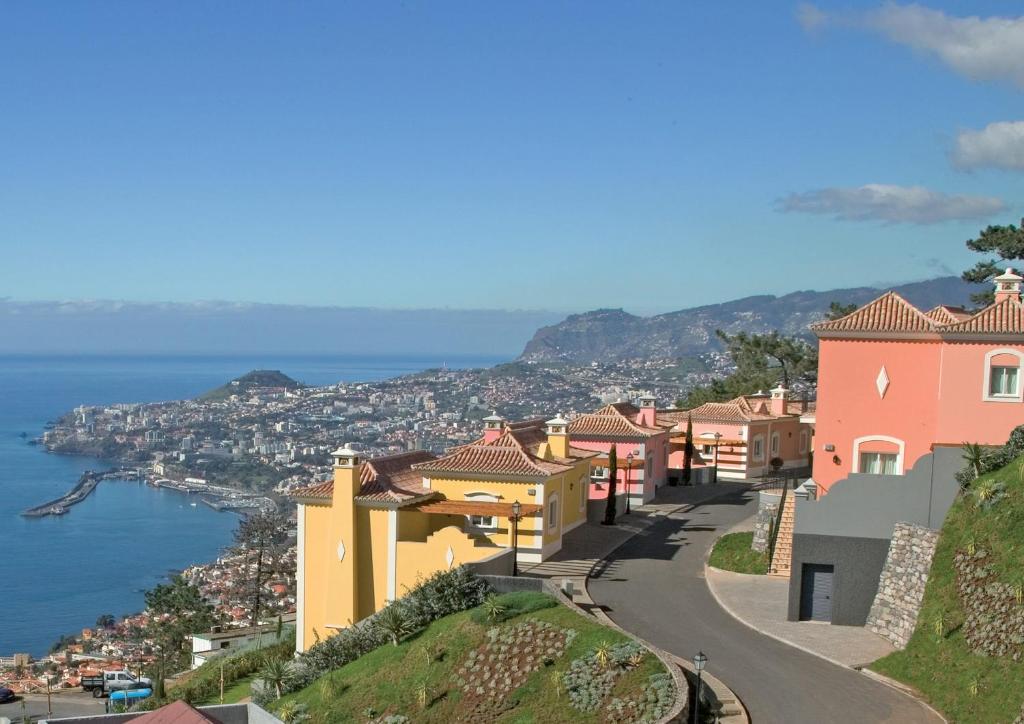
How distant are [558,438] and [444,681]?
13236 millimetres

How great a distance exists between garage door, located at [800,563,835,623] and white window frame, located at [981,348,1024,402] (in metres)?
5.09

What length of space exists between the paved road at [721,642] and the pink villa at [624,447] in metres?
5.00

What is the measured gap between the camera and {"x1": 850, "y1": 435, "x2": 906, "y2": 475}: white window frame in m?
22.2

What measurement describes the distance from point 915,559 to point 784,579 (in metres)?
5.28

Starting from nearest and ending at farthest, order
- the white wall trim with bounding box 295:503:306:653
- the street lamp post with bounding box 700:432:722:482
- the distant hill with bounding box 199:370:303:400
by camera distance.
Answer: the white wall trim with bounding box 295:503:306:653
the street lamp post with bounding box 700:432:722:482
the distant hill with bounding box 199:370:303:400

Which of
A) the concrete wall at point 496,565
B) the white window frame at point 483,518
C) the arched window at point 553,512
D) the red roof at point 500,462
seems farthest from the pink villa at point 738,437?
the concrete wall at point 496,565

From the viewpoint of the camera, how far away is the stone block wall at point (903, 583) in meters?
18.2

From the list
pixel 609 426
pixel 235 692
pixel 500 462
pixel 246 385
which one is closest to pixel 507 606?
pixel 500 462

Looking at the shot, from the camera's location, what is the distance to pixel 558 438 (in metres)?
29.6

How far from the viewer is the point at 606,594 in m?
22.1

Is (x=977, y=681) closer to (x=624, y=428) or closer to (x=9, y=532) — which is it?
(x=624, y=428)

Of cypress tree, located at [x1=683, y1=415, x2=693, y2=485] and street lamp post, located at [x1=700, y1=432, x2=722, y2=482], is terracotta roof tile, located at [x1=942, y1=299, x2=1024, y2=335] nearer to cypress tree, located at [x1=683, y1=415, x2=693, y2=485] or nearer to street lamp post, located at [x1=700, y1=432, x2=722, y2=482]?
cypress tree, located at [x1=683, y1=415, x2=693, y2=485]

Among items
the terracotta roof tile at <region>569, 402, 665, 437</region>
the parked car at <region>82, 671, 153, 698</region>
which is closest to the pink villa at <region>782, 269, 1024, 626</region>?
the terracotta roof tile at <region>569, 402, 665, 437</region>

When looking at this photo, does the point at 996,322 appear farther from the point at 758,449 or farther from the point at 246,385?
the point at 246,385
